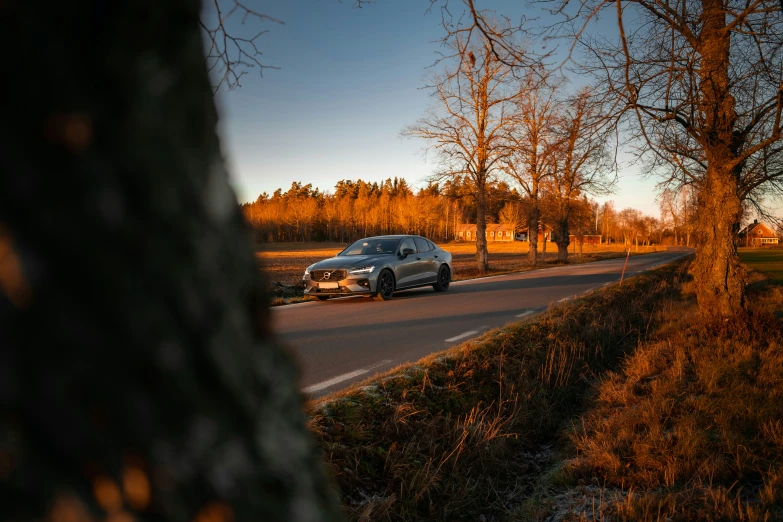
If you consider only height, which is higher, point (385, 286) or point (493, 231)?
point (493, 231)

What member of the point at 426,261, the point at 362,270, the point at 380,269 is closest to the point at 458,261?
the point at 426,261

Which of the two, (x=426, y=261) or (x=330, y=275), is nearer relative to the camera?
(x=330, y=275)

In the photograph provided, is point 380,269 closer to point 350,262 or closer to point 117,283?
point 350,262

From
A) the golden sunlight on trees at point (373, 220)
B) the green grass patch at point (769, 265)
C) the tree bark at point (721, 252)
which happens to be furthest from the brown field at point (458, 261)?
the golden sunlight on trees at point (373, 220)

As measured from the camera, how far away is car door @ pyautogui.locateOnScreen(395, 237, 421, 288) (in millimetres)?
12961

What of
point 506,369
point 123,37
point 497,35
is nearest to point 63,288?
point 123,37

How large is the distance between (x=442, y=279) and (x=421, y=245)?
1.10 metres

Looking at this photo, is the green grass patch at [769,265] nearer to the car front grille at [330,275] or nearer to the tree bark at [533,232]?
the tree bark at [533,232]

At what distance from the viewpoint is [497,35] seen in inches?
159

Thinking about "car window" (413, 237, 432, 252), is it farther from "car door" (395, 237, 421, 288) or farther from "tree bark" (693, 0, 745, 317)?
"tree bark" (693, 0, 745, 317)

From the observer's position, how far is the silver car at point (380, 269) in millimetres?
11867

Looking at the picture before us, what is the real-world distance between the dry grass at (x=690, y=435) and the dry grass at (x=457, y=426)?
0.44 metres

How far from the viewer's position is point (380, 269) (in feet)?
40.1

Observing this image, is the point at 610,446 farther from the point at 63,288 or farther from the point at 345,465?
the point at 63,288
